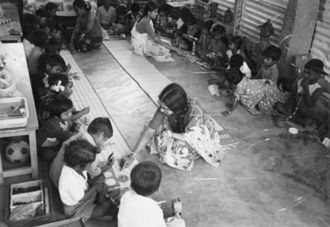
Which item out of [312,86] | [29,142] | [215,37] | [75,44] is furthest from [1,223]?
[215,37]

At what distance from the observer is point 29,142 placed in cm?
357

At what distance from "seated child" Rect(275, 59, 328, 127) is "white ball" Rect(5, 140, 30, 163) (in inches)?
143

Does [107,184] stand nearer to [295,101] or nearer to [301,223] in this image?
[301,223]

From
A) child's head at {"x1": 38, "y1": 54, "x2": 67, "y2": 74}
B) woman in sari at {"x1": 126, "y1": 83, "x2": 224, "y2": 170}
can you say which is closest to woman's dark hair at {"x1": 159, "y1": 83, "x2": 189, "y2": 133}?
woman in sari at {"x1": 126, "y1": 83, "x2": 224, "y2": 170}

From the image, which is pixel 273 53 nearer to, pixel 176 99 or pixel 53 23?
→ pixel 176 99

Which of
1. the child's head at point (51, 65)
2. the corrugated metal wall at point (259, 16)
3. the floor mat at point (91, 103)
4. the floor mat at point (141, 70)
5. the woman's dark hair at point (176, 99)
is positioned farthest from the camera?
the corrugated metal wall at point (259, 16)

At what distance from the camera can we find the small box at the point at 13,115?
10.9 ft

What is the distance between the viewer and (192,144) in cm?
409

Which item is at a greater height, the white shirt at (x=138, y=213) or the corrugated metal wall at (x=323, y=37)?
the corrugated metal wall at (x=323, y=37)

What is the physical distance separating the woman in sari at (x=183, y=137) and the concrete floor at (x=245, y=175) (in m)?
0.12

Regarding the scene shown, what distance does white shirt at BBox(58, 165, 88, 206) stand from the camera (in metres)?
2.90

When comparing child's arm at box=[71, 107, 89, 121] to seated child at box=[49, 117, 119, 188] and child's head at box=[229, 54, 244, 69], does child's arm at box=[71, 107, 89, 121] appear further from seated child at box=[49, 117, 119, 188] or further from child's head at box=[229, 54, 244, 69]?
child's head at box=[229, 54, 244, 69]

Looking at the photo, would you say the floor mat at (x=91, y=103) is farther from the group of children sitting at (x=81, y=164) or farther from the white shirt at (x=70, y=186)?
the white shirt at (x=70, y=186)

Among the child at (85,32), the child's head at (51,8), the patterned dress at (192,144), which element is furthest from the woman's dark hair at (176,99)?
the child's head at (51,8)
